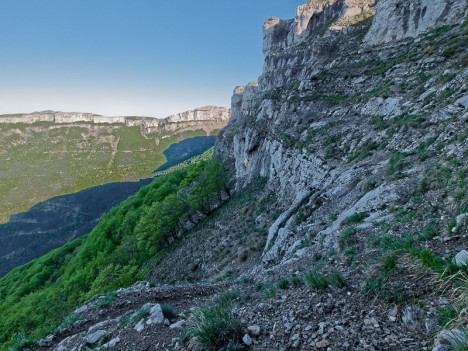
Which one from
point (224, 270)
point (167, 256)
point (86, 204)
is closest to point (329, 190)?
point (224, 270)

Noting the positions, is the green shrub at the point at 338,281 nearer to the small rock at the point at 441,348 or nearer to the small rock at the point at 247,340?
the small rock at the point at 247,340

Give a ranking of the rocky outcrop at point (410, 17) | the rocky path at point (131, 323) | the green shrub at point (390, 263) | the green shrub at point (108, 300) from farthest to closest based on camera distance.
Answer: the rocky outcrop at point (410, 17) → the green shrub at point (108, 300) → the rocky path at point (131, 323) → the green shrub at point (390, 263)

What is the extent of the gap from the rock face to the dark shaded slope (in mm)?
112866

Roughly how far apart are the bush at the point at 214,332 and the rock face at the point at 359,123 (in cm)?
604

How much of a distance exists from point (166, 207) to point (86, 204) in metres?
141

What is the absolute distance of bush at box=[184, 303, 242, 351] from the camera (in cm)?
486

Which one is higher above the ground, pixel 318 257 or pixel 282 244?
pixel 318 257

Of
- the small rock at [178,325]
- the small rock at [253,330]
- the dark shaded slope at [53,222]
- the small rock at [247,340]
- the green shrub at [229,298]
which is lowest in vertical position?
the dark shaded slope at [53,222]

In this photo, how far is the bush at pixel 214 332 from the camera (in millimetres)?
4863

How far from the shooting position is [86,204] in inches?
6068

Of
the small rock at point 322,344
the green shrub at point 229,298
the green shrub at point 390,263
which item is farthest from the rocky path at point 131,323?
the green shrub at point 390,263

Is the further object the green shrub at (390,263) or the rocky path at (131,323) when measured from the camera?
the rocky path at (131,323)

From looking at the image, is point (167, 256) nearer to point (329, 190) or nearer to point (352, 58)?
point (329, 190)

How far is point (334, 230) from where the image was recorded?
1090cm
